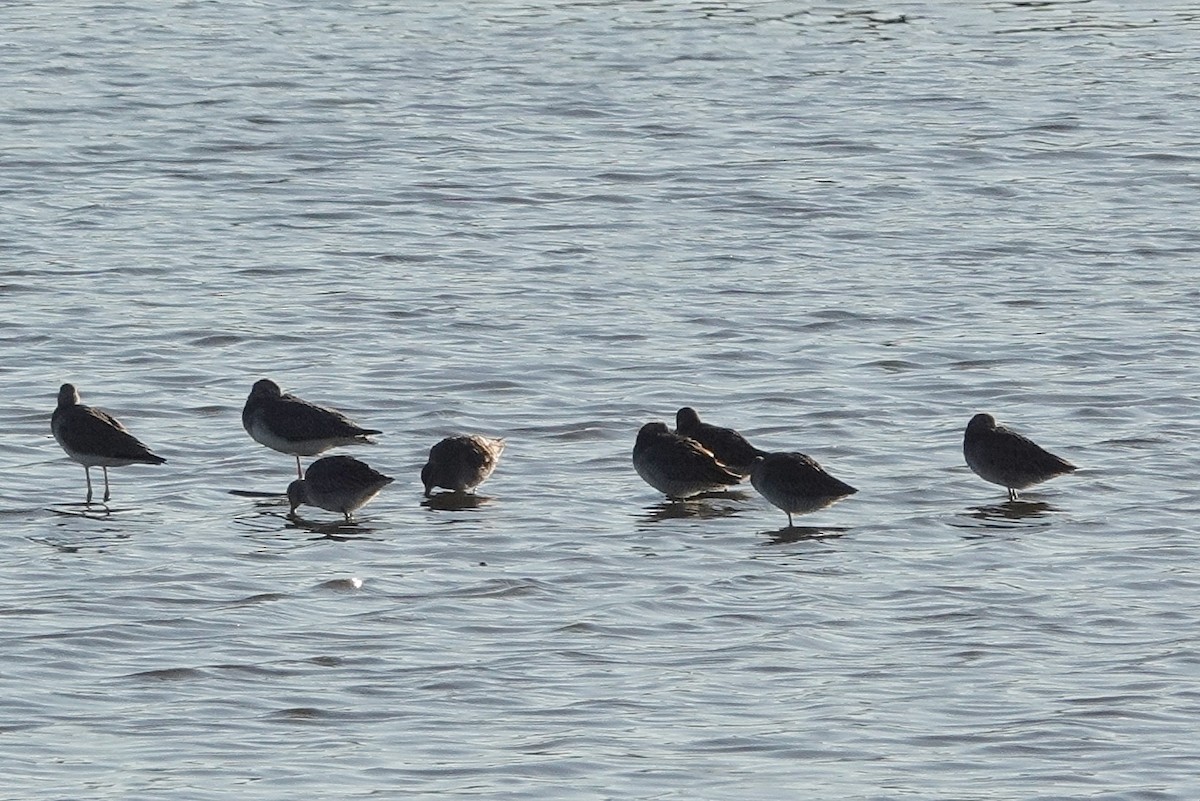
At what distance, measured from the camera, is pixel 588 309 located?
20.1 m

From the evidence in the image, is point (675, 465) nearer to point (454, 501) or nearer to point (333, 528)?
point (454, 501)

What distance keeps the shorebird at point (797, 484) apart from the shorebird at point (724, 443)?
0.93 m

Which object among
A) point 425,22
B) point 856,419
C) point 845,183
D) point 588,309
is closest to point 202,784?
point 856,419

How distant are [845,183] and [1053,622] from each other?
13428mm

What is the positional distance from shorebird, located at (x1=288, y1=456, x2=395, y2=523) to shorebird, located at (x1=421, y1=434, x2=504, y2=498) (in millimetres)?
452

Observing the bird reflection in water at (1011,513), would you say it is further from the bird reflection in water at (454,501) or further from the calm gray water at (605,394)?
the bird reflection in water at (454,501)

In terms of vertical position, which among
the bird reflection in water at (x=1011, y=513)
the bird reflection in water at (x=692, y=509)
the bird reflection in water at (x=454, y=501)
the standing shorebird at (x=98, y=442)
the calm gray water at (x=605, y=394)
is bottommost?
the bird reflection in water at (x=692, y=509)

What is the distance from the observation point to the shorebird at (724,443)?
15.4 meters

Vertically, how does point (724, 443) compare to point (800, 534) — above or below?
above

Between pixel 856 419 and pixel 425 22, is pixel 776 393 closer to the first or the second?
pixel 856 419

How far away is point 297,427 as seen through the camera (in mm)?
15312

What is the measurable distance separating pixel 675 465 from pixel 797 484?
927 millimetres

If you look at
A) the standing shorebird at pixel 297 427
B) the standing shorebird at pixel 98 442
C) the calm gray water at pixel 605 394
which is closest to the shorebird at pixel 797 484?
the calm gray water at pixel 605 394

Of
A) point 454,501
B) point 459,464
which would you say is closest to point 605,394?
point 454,501
